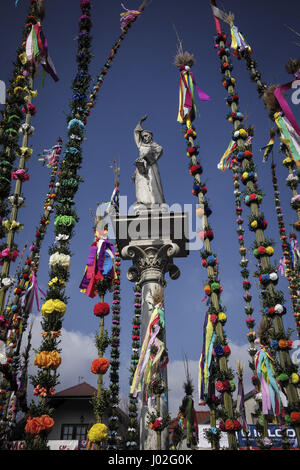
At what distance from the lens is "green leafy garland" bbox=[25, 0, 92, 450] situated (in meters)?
5.80

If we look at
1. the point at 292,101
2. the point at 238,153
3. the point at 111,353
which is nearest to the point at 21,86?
the point at 238,153

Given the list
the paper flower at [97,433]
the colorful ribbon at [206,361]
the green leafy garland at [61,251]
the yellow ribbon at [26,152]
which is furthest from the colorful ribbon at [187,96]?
the paper flower at [97,433]

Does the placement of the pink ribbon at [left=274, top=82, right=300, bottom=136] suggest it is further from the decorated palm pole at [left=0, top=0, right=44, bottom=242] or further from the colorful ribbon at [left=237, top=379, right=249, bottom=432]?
the colorful ribbon at [left=237, top=379, right=249, bottom=432]

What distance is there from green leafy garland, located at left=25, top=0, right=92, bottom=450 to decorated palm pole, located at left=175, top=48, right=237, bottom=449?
3010 mm

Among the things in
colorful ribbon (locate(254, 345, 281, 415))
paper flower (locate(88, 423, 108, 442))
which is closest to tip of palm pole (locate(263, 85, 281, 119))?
colorful ribbon (locate(254, 345, 281, 415))

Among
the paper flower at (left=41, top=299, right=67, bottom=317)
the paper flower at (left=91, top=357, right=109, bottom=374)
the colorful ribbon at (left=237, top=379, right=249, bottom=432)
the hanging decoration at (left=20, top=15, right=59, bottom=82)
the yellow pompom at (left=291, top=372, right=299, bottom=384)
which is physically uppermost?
the hanging decoration at (left=20, top=15, right=59, bottom=82)

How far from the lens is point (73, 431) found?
24.6 m

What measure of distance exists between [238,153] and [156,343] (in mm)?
4782

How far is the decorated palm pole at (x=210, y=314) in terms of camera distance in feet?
22.4

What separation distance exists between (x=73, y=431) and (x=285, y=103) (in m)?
25.2

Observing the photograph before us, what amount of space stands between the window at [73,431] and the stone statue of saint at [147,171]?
1964 centimetres
